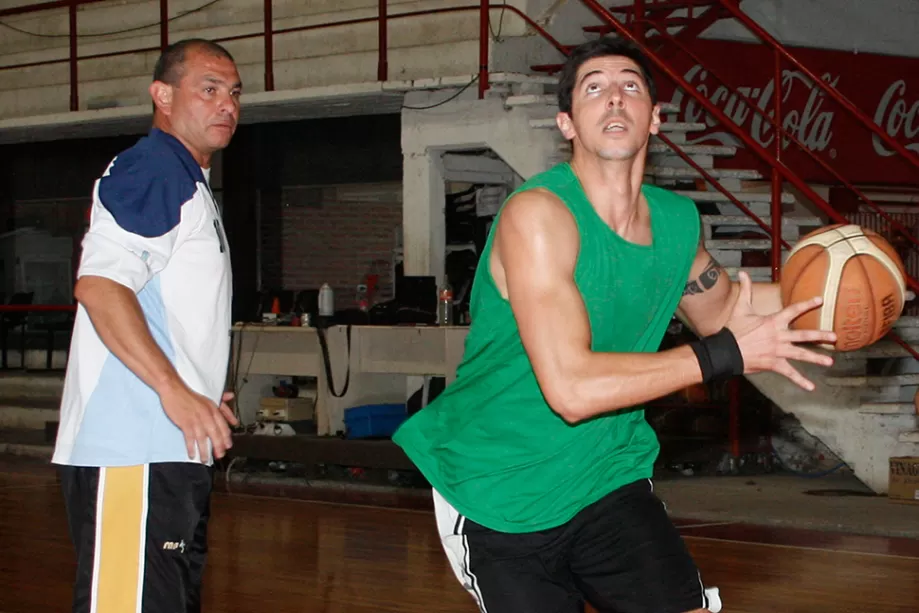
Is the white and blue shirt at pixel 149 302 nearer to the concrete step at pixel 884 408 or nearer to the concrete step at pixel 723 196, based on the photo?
the concrete step at pixel 884 408

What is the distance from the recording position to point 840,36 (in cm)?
1136

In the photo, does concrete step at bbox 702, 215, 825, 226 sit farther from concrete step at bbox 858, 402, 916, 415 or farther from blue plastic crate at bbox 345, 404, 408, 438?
blue plastic crate at bbox 345, 404, 408, 438

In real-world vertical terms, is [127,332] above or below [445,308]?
below

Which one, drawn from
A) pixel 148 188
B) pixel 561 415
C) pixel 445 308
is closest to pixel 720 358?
pixel 561 415

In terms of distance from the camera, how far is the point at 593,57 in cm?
293

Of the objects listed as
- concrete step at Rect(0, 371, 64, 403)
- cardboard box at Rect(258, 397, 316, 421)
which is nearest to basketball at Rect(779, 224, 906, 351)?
cardboard box at Rect(258, 397, 316, 421)

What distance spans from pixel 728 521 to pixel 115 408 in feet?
15.9

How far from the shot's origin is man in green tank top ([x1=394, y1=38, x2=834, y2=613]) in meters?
2.73

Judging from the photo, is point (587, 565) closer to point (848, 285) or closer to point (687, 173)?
point (848, 285)

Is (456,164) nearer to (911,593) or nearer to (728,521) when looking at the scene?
(728,521)

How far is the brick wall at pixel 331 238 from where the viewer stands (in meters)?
12.9

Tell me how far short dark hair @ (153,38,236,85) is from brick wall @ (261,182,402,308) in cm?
941

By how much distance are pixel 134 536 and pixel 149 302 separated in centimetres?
53

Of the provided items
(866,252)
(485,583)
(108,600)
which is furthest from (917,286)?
(108,600)
